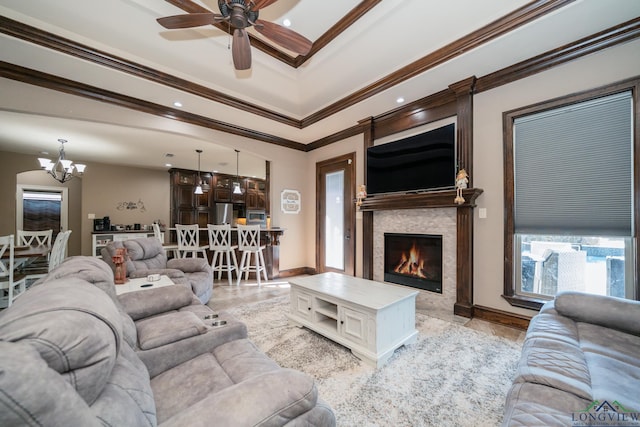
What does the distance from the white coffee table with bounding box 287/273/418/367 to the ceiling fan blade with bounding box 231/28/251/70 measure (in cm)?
225

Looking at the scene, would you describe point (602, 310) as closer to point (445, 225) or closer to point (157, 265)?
point (445, 225)

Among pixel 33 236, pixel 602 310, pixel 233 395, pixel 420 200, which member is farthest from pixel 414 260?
pixel 33 236

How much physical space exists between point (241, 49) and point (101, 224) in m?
6.67

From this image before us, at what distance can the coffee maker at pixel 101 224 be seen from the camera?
6520 mm

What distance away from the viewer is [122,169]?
283 inches

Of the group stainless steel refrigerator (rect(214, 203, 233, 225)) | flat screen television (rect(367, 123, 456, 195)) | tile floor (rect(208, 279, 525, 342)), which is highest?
flat screen television (rect(367, 123, 456, 195))

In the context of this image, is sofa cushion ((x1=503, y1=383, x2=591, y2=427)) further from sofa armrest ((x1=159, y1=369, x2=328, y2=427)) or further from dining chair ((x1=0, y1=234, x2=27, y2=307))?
dining chair ((x1=0, y1=234, x2=27, y2=307))

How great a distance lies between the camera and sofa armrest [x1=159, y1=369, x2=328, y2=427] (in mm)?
729

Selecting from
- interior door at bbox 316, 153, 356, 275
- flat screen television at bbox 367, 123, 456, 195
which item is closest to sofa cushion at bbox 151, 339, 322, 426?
flat screen television at bbox 367, 123, 456, 195

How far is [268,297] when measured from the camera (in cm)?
379

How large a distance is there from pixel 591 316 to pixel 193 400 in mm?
2353

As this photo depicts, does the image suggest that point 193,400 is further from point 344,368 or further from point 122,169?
point 122,169

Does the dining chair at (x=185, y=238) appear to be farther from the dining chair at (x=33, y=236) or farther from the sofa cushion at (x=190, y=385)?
the sofa cushion at (x=190, y=385)

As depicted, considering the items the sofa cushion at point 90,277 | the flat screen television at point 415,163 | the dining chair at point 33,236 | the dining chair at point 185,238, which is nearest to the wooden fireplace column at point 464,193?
the flat screen television at point 415,163
